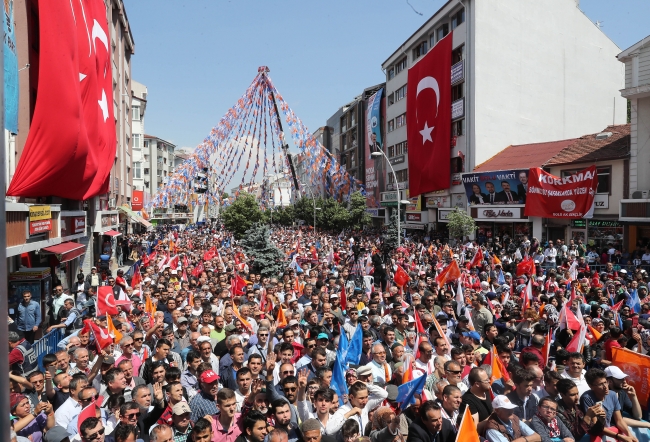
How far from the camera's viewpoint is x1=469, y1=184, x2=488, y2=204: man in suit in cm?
3334

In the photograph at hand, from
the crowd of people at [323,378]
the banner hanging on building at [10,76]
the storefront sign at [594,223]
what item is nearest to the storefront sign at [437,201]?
the storefront sign at [594,223]

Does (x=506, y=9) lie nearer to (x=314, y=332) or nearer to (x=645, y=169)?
(x=645, y=169)

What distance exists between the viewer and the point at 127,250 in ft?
106

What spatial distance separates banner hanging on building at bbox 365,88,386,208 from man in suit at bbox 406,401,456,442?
156 feet

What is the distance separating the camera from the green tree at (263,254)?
2014 cm

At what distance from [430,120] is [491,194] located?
994cm

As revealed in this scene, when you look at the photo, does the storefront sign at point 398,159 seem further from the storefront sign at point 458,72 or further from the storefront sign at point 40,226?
the storefront sign at point 40,226

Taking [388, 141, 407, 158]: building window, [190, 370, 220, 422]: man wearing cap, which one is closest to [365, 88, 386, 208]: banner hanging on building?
[388, 141, 407, 158]: building window

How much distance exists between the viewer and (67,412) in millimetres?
5215

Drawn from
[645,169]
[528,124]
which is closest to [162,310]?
[645,169]

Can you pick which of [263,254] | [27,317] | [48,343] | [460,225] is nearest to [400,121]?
[460,225]

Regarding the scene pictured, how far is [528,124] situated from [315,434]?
125 feet

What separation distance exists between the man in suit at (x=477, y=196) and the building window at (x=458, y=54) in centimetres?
948

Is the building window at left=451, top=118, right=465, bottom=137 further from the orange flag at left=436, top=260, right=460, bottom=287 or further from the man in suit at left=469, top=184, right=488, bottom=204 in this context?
the orange flag at left=436, top=260, right=460, bottom=287
